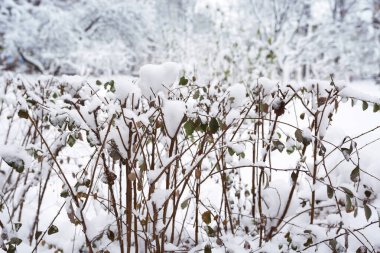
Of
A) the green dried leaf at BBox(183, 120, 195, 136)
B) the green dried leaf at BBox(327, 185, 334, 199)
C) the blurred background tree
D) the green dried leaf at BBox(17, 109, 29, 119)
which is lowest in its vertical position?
the green dried leaf at BBox(327, 185, 334, 199)

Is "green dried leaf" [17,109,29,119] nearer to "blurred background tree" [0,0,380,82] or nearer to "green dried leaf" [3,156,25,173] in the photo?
"green dried leaf" [3,156,25,173]

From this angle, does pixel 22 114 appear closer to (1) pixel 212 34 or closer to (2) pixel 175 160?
(2) pixel 175 160

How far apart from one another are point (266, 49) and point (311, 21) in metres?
6.21

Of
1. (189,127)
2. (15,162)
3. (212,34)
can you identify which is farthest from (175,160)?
(212,34)

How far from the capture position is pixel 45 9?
35.4ft

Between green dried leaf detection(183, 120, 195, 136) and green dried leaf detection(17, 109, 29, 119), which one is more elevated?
green dried leaf detection(17, 109, 29, 119)

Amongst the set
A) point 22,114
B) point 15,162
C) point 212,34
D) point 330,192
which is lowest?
point 330,192

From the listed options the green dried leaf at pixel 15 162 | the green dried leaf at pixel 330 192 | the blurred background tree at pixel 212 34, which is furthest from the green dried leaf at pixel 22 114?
the blurred background tree at pixel 212 34

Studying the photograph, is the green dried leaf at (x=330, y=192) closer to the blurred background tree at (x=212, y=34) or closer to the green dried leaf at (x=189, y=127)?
the green dried leaf at (x=189, y=127)

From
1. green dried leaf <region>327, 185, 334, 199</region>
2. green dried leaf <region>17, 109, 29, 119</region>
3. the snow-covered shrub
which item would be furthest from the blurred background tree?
green dried leaf <region>17, 109, 29, 119</region>

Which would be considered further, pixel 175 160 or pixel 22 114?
pixel 175 160

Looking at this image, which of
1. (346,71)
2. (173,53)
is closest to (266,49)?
(173,53)

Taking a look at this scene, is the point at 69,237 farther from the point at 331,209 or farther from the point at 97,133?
the point at 331,209

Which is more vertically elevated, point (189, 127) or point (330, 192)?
point (189, 127)
